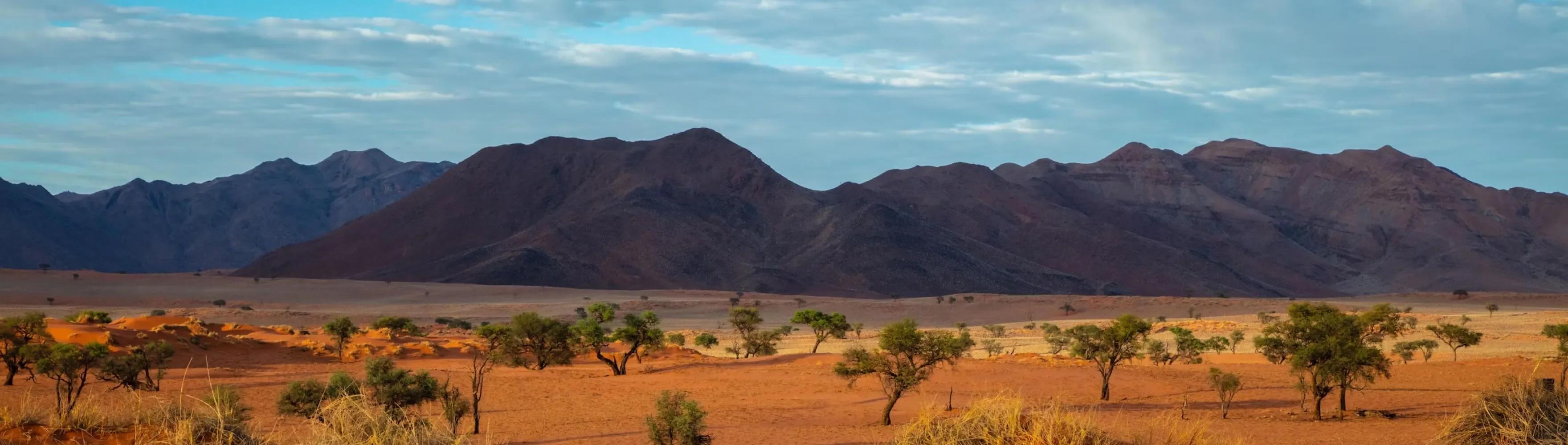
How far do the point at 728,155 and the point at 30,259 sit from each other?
95070 millimetres

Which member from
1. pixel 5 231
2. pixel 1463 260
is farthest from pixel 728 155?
pixel 5 231

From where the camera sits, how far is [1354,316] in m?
25.2

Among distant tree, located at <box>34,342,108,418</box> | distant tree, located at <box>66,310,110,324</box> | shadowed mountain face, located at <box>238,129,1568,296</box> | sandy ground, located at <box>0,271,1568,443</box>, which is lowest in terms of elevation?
sandy ground, located at <box>0,271,1568,443</box>

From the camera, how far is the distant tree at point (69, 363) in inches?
837

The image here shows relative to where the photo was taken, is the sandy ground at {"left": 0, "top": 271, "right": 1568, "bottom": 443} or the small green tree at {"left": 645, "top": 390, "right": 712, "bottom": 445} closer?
the small green tree at {"left": 645, "top": 390, "right": 712, "bottom": 445}

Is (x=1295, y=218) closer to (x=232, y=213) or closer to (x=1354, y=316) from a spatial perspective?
(x=1354, y=316)

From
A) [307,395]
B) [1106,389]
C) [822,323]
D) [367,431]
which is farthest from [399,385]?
[822,323]

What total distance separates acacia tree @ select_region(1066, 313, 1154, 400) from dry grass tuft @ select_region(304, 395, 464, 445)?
2203cm

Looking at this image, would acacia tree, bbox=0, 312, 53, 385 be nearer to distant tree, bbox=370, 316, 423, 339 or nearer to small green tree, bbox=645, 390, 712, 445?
distant tree, bbox=370, 316, 423, 339

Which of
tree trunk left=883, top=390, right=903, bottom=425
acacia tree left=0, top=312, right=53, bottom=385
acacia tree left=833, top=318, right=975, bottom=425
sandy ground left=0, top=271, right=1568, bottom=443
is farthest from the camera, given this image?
acacia tree left=0, top=312, right=53, bottom=385

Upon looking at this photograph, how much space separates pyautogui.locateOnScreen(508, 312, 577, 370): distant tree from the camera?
115 feet

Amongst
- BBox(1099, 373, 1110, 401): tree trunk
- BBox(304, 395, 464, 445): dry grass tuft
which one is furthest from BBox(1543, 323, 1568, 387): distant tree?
BBox(304, 395, 464, 445): dry grass tuft

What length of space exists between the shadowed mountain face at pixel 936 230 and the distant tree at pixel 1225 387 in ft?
264

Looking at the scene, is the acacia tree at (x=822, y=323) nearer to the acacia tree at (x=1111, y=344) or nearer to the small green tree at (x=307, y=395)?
the acacia tree at (x=1111, y=344)
